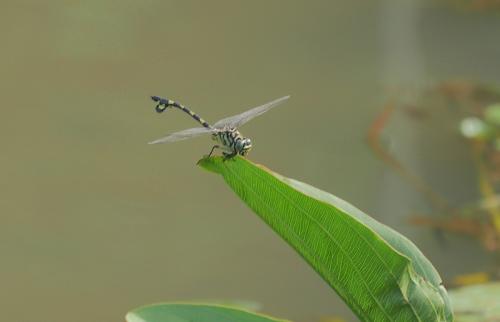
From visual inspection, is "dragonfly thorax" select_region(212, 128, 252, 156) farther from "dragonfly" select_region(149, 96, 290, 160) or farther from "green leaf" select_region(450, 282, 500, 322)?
"green leaf" select_region(450, 282, 500, 322)

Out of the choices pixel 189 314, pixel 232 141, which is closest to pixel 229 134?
pixel 232 141

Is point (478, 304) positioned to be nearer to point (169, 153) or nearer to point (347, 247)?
point (347, 247)

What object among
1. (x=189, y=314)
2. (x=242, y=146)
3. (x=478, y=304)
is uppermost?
(x=242, y=146)

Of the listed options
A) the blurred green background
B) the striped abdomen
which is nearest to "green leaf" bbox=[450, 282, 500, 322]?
the striped abdomen

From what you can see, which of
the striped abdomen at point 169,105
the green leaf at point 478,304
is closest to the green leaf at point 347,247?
the striped abdomen at point 169,105

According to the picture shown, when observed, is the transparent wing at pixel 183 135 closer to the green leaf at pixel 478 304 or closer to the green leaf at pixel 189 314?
the green leaf at pixel 189 314

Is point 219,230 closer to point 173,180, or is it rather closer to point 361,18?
point 173,180

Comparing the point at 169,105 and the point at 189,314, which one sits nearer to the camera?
the point at 189,314

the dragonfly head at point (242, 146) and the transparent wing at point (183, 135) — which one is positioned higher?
the transparent wing at point (183, 135)
